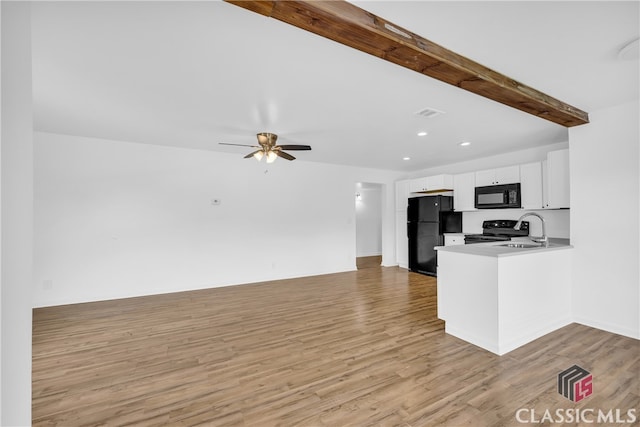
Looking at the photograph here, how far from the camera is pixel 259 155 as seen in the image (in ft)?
12.8

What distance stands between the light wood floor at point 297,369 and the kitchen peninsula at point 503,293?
147 mm

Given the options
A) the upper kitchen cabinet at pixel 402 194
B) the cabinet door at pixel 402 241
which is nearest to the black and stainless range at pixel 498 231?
the cabinet door at pixel 402 241

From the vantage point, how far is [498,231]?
4957 millimetres

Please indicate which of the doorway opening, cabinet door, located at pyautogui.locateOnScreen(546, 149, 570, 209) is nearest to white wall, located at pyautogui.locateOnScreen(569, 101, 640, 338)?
cabinet door, located at pyautogui.locateOnScreen(546, 149, 570, 209)

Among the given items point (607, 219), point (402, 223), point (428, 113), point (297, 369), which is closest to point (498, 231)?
point (607, 219)

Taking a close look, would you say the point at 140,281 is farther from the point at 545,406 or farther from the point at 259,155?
the point at 545,406

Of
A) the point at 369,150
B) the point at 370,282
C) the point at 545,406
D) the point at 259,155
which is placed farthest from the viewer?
the point at 370,282

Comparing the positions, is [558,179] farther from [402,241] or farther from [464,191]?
[402,241]

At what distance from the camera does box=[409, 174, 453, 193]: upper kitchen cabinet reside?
221 inches

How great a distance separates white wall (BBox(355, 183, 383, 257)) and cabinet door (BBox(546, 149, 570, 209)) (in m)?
5.13

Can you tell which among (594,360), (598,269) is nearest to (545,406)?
(594,360)

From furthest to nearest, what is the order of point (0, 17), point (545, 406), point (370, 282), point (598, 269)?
point (370, 282), point (598, 269), point (545, 406), point (0, 17)

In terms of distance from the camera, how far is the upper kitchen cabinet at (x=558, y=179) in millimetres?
3646

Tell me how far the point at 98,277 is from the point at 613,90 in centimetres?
684
